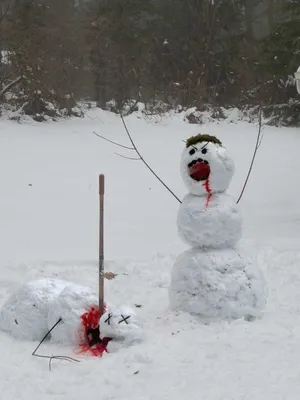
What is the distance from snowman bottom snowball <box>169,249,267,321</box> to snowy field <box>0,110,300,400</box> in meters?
0.12

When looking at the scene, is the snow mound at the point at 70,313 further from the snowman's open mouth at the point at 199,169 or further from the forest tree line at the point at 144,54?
the forest tree line at the point at 144,54

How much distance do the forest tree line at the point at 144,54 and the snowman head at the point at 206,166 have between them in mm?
12024

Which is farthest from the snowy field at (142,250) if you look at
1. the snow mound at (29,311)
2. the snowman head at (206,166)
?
the snowman head at (206,166)

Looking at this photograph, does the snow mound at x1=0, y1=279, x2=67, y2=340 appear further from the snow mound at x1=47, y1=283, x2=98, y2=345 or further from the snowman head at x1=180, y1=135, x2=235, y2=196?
the snowman head at x1=180, y1=135, x2=235, y2=196

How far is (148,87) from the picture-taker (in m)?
21.1

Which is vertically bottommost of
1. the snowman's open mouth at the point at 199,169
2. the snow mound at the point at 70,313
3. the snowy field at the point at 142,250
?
the snowy field at the point at 142,250

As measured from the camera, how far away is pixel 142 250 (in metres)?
7.14

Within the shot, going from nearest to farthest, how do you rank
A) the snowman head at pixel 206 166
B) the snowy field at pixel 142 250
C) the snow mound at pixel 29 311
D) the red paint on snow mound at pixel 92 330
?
the snowy field at pixel 142 250
the red paint on snow mound at pixel 92 330
the snow mound at pixel 29 311
the snowman head at pixel 206 166

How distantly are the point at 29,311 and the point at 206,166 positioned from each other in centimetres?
178

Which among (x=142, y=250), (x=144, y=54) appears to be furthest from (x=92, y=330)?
(x=144, y=54)

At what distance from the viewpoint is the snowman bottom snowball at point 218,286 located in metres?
4.46

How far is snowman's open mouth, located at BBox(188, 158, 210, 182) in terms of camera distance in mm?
4586

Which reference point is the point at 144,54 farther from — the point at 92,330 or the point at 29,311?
the point at 92,330

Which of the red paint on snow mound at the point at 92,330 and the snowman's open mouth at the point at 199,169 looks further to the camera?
the snowman's open mouth at the point at 199,169
